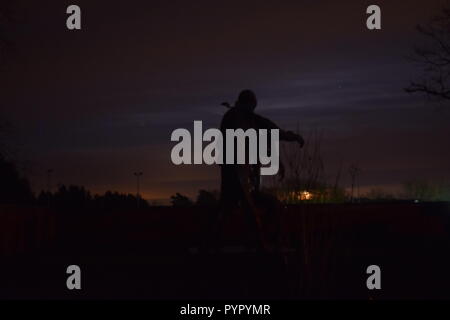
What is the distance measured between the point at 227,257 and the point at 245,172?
44.5 inches

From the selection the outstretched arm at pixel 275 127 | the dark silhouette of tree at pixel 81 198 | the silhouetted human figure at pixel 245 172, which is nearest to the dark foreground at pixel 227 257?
the silhouetted human figure at pixel 245 172

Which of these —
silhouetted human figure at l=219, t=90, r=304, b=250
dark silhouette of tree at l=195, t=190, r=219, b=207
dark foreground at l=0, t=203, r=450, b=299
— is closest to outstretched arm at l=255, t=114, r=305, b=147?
silhouetted human figure at l=219, t=90, r=304, b=250

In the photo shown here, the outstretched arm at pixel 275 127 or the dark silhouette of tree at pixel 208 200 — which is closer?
the outstretched arm at pixel 275 127

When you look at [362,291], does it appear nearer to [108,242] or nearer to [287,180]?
[287,180]

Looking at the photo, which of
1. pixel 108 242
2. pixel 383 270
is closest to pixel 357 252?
A: pixel 383 270

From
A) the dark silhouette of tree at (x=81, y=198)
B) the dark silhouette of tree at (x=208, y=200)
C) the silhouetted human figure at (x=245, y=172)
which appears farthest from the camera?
the dark silhouette of tree at (x=81, y=198)

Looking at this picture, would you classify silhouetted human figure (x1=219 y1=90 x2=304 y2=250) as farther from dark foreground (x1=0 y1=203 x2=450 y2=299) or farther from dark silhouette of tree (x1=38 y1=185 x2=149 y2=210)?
dark silhouette of tree (x1=38 y1=185 x2=149 y2=210)

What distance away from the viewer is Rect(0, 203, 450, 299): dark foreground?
10414mm

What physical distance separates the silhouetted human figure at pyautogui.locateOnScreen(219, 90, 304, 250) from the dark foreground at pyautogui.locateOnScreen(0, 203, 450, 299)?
48cm

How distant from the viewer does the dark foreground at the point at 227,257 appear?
10414 millimetres

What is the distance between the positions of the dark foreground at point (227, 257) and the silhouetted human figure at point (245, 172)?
0.48 metres

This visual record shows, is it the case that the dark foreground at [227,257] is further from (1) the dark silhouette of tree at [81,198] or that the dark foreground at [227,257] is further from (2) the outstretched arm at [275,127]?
(1) the dark silhouette of tree at [81,198]

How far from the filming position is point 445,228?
22.1 m
